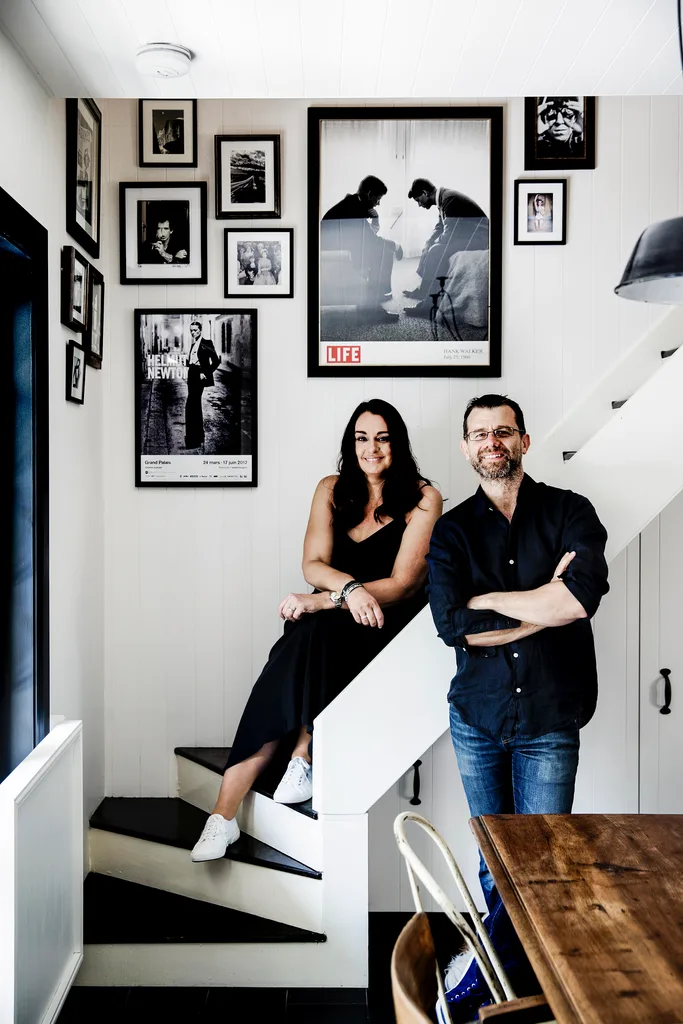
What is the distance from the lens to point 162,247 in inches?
121

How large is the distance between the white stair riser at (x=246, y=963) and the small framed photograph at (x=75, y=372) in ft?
5.49

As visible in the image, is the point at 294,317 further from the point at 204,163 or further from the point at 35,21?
the point at 35,21

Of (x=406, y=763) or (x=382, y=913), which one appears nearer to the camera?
(x=406, y=763)

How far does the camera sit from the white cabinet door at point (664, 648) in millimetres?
3041

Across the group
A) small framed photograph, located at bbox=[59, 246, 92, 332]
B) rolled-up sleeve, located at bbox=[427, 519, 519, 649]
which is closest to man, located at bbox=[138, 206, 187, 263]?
small framed photograph, located at bbox=[59, 246, 92, 332]

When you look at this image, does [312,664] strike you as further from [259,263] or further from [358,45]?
[358,45]

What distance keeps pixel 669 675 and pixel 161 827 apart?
6.22 feet

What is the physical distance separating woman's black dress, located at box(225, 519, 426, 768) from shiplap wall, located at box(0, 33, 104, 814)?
604mm

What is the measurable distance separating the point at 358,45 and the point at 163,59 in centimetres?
49

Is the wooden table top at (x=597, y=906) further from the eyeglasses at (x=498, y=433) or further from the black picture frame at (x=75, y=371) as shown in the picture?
the black picture frame at (x=75, y=371)

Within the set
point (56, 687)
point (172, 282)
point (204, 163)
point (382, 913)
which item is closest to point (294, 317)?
point (172, 282)

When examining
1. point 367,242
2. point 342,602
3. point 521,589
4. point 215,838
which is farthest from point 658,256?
point 215,838

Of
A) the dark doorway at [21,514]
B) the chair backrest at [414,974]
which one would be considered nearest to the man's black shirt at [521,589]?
the chair backrest at [414,974]

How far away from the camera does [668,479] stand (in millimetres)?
2348
